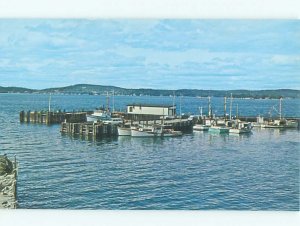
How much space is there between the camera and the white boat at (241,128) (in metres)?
4.99

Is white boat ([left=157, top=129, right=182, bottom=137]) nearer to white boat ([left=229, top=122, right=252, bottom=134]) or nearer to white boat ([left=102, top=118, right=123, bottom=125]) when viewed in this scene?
white boat ([left=102, top=118, right=123, bottom=125])

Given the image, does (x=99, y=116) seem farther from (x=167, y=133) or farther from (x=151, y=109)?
(x=167, y=133)

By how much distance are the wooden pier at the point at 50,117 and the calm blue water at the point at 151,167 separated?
0.24ft

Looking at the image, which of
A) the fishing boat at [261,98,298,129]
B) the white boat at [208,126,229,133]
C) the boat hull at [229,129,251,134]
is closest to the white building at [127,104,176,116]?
the white boat at [208,126,229,133]

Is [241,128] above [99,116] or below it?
below

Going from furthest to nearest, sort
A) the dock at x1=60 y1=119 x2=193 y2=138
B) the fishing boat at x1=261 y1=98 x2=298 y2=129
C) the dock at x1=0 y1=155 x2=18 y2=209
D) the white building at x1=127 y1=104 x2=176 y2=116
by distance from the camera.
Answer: the dock at x1=60 y1=119 x2=193 y2=138
the white building at x1=127 y1=104 x2=176 y2=116
the fishing boat at x1=261 y1=98 x2=298 y2=129
the dock at x1=0 y1=155 x2=18 y2=209

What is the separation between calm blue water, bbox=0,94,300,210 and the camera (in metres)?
4.52

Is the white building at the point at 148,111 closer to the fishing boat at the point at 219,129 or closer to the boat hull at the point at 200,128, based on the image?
the boat hull at the point at 200,128

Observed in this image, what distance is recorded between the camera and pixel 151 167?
476 centimetres

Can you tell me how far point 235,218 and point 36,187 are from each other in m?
1.65

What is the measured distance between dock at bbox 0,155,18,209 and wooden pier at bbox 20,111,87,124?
1.61 ft

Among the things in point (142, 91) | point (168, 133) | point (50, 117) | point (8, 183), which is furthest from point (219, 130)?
point (8, 183)

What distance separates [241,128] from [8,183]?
2.15 metres

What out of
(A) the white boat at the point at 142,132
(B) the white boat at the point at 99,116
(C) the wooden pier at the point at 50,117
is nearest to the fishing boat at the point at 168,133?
(A) the white boat at the point at 142,132
